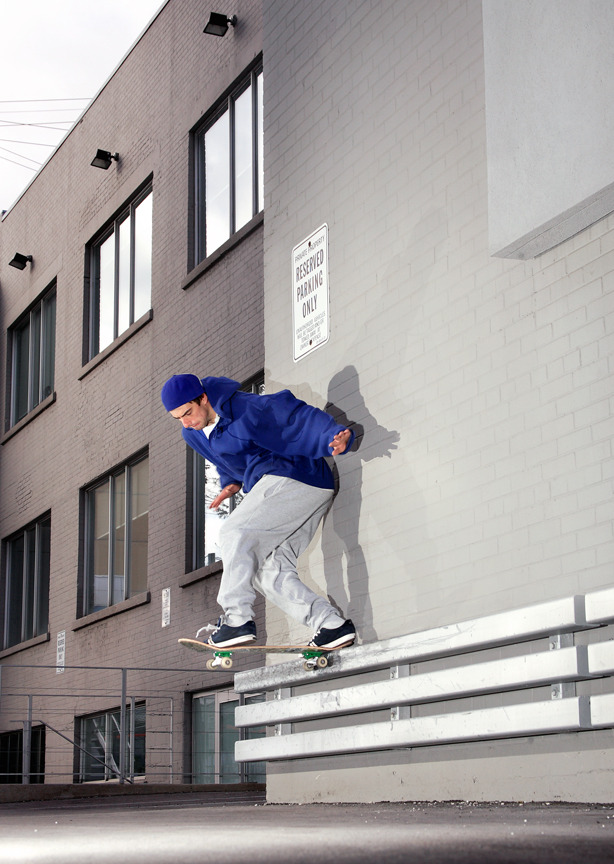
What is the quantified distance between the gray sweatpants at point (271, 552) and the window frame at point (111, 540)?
7511mm

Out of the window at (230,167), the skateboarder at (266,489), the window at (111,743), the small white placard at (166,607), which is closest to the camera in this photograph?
the skateboarder at (266,489)

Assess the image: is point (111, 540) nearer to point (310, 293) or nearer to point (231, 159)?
point (231, 159)

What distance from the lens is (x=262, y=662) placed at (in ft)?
39.2

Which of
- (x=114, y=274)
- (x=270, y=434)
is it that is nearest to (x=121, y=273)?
(x=114, y=274)

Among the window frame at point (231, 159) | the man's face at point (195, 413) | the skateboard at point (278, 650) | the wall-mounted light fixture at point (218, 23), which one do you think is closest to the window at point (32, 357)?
the window frame at point (231, 159)

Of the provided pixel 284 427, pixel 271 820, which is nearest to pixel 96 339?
pixel 284 427

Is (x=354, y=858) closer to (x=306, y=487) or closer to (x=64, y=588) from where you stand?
(x=306, y=487)

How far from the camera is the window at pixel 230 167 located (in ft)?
43.2

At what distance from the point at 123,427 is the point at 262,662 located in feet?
15.6

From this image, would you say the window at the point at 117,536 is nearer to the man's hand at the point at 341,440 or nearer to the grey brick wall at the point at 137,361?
the grey brick wall at the point at 137,361

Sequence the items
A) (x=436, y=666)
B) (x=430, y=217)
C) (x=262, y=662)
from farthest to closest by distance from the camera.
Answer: (x=262, y=662) → (x=430, y=217) → (x=436, y=666)

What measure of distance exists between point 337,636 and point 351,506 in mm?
905

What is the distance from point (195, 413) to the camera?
24.2 feet

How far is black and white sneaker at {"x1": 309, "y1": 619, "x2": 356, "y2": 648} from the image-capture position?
6996 millimetres
